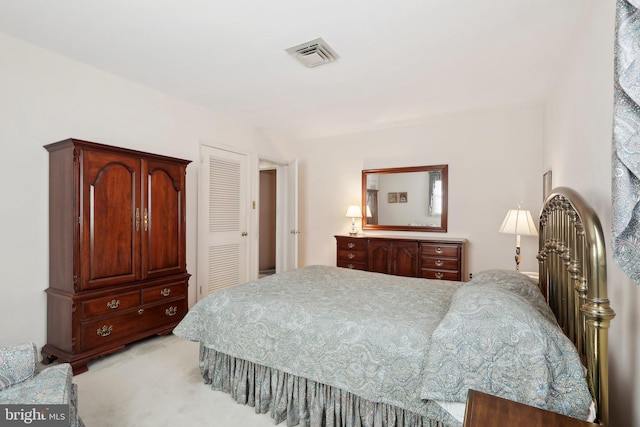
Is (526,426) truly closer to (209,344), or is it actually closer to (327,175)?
(209,344)

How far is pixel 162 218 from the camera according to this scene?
3.03 m

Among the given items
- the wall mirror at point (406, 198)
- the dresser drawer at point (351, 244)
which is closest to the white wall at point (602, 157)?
the wall mirror at point (406, 198)

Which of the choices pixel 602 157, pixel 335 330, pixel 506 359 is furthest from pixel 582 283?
pixel 335 330

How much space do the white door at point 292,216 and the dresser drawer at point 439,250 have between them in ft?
6.25

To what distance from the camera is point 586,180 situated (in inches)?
67.6

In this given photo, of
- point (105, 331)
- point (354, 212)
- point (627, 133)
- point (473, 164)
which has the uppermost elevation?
point (473, 164)

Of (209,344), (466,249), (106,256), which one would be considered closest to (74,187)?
(106,256)

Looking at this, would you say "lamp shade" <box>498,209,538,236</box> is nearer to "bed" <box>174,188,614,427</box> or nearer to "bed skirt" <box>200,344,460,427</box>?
"bed" <box>174,188,614,427</box>

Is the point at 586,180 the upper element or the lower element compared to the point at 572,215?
upper

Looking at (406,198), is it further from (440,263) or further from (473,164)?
(440,263)

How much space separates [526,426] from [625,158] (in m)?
0.76

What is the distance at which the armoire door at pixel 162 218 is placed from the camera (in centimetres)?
288

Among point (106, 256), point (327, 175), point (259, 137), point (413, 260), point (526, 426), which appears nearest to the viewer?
point (526, 426)

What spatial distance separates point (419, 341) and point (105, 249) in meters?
2.51
